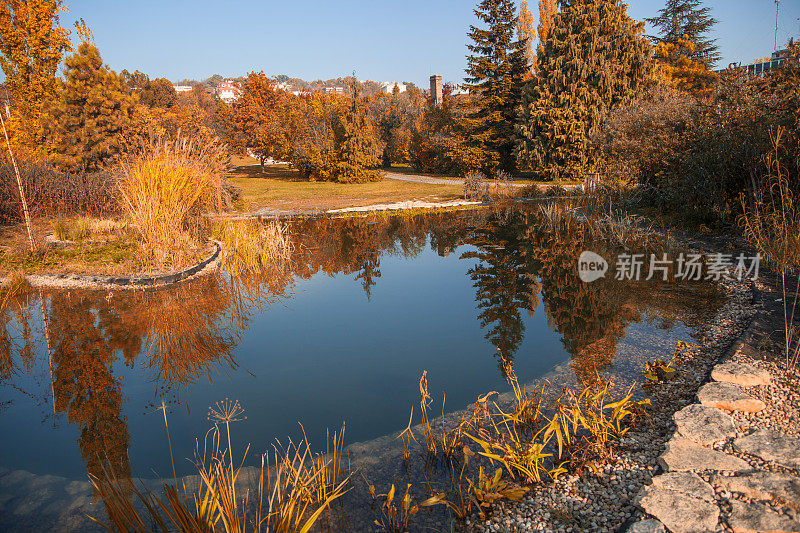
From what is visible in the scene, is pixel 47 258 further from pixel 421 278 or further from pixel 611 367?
pixel 611 367

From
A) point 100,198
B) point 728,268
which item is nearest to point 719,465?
point 728,268

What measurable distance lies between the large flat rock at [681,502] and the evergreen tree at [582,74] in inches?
759

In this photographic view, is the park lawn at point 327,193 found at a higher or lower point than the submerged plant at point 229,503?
higher


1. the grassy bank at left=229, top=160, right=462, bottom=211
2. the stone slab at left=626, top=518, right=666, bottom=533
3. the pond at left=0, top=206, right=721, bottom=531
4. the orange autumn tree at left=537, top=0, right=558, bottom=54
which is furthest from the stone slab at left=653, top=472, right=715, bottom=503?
the orange autumn tree at left=537, top=0, right=558, bottom=54

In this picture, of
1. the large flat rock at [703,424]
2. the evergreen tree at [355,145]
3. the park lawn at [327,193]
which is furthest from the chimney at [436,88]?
the large flat rock at [703,424]

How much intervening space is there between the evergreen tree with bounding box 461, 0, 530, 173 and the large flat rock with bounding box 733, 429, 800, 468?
2109 cm

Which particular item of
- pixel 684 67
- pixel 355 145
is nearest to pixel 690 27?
pixel 684 67

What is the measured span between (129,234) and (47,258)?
139cm

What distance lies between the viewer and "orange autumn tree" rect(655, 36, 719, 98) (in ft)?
86.6

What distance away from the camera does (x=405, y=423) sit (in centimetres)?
384

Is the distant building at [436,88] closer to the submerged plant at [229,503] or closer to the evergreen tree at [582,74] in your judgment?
the evergreen tree at [582,74]

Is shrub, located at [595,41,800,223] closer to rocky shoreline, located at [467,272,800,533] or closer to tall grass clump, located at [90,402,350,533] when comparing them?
rocky shoreline, located at [467,272,800,533]

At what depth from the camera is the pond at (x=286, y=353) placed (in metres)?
3.59

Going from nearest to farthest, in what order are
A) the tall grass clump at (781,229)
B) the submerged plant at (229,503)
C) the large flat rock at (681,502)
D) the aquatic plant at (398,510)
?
the large flat rock at (681,502), the submerged plant at (229,503), the aquatic plant at (398,510), the tall grass clump at (781,229)
